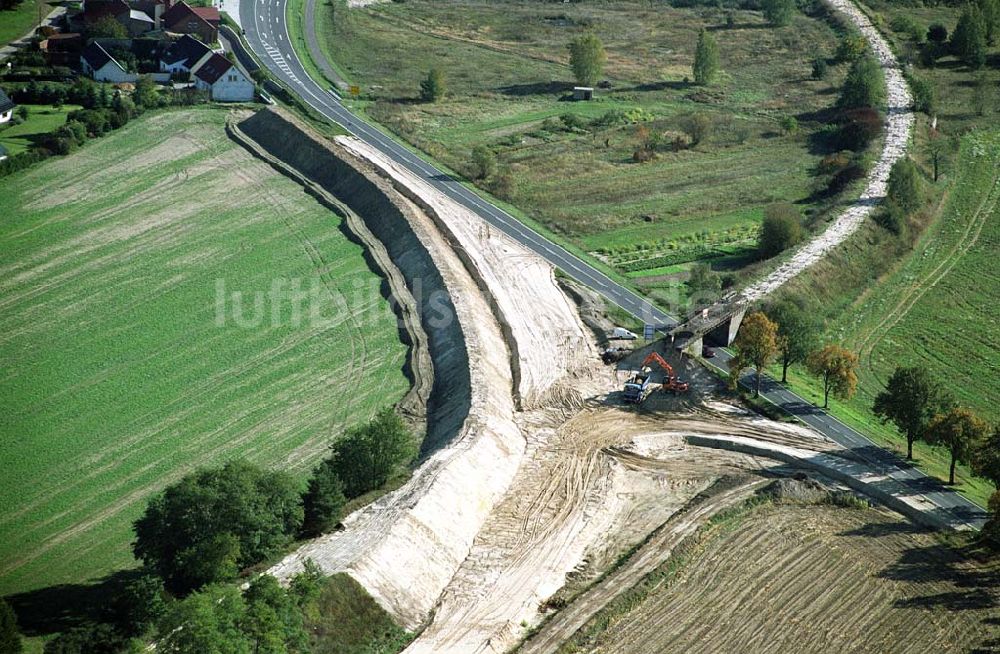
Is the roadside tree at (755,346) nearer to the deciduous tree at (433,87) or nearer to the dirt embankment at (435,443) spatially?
the dirt embankment at (435,443)

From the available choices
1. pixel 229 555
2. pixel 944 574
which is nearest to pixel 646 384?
pixel 944 574

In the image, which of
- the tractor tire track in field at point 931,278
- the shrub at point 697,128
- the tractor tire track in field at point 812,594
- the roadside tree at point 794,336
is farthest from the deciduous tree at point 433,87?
the tractor tire track in field at point 812,594

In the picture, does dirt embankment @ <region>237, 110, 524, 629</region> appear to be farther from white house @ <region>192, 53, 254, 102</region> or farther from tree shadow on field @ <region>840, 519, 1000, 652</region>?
white house @ <region>192, 53, 254, 102</region>

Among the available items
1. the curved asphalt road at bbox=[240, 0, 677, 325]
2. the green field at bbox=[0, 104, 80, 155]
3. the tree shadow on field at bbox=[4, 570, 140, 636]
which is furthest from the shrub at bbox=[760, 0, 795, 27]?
the tree shadow on field at bbox=[4, 570, 140, 636]

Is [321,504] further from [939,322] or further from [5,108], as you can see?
[5,108]

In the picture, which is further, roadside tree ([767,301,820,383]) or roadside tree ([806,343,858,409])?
roadside tree ([767,301,820,383])
